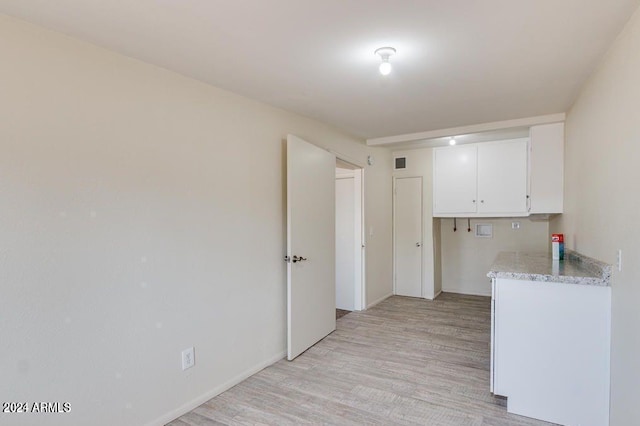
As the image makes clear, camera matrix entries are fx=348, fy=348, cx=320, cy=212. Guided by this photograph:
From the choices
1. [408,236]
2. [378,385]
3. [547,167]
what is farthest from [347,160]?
[378,385]

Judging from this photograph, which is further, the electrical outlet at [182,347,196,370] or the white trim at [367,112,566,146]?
the white trim at [367,112,566,146]

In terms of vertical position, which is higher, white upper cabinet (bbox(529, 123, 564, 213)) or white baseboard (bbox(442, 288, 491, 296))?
white upper cabinet (bbox(529, 123, 564, 213))

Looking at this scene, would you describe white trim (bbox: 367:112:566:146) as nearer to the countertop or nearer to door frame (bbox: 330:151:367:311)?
door frame (bbox: 330:151:367:311)

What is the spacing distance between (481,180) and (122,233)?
456 cm

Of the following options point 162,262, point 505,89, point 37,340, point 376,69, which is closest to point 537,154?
point 505,89

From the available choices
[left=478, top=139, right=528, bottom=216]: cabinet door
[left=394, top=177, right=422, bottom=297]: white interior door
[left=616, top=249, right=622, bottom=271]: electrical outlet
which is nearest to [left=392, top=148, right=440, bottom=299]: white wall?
[left=394, top=177, right=422, bottom=297]: white interior door

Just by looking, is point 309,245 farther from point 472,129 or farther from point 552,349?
point 472,129

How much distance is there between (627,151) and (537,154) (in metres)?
2.03

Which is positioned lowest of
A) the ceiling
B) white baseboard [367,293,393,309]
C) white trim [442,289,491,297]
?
white trim [442,289,491,297]

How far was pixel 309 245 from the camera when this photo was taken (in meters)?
3.48

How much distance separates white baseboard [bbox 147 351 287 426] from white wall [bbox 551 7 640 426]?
7.97ft

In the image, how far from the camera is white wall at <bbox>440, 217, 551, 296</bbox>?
525 cm

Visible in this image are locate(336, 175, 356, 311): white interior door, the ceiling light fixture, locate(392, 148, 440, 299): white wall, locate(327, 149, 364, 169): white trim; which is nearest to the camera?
the ceiling light fixture

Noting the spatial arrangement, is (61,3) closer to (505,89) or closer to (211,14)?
(211,14)
